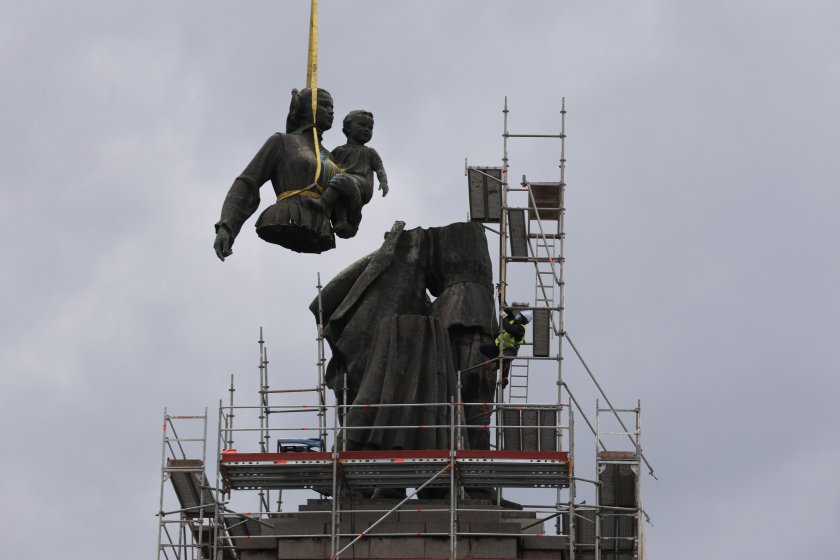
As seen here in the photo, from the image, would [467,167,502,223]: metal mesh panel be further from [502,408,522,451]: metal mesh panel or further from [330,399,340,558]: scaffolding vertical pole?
[330,399,340,558]: scaffolding vertical pole

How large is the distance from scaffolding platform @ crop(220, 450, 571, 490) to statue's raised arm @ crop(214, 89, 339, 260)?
4622mm

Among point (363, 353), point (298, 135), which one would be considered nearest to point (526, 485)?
point (363, 353)

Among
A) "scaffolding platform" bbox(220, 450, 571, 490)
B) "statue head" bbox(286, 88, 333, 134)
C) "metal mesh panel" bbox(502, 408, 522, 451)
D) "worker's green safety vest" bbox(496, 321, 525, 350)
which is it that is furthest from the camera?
"statue head" bbox(286, 88, 333, 134)

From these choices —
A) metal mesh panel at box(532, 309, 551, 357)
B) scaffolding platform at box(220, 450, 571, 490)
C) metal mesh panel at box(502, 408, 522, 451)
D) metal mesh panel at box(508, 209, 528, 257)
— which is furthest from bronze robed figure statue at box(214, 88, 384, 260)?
metal mesh panel at box(502, 408, 522, 451)

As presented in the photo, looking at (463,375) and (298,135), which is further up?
(298,135)

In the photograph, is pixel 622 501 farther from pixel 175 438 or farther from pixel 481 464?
pixel 175 438

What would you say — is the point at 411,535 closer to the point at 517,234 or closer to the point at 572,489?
the point at 572,489

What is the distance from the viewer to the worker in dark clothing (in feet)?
180

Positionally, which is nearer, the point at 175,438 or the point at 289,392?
the point at 175,438

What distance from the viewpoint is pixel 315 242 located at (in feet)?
184

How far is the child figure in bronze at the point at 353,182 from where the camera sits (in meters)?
55.8

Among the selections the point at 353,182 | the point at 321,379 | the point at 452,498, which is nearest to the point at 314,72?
the point at 353,182

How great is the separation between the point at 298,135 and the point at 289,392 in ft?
17.1

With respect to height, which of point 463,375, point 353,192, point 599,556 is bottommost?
point 599,556
